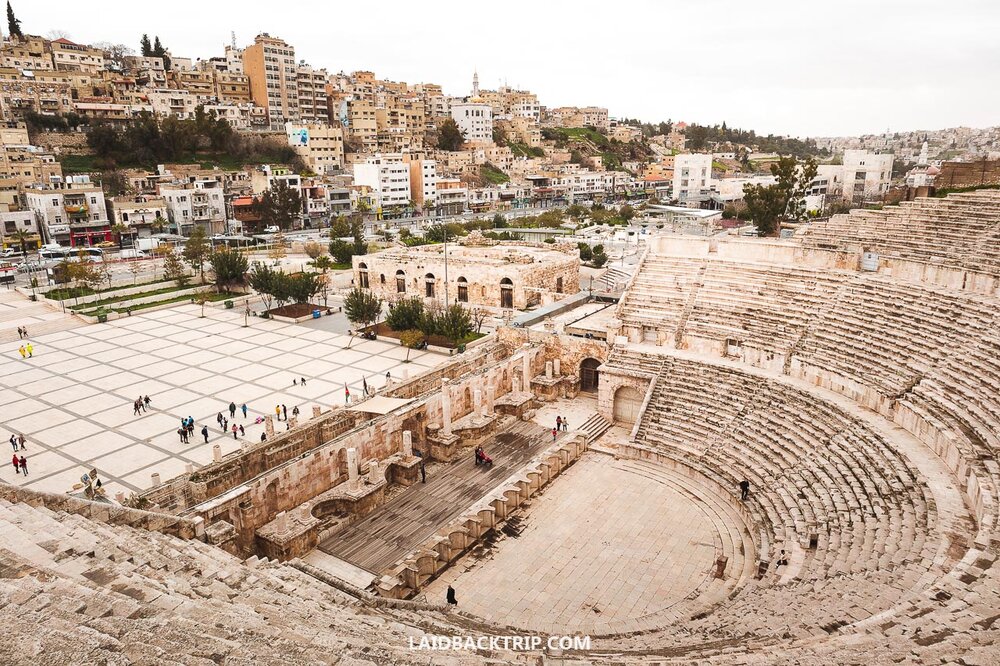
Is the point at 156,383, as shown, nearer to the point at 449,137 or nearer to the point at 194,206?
the point at 194,206

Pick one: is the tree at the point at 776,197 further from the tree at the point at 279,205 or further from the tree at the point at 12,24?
the tree at the point at 12,24

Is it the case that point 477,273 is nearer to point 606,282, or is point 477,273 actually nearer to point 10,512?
point 606,282

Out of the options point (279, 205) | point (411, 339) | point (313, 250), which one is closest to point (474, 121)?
point (279, 205)

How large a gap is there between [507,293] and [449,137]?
79349mm

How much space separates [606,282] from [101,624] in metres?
40.9

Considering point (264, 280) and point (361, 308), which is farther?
point (264, 280)

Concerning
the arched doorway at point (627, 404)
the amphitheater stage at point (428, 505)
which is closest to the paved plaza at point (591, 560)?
the amphitheater stage at point (428, 505)

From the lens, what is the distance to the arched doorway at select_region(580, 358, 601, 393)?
26.4 meters

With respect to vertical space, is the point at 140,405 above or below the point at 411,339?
below

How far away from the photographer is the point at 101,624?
7.21 meters

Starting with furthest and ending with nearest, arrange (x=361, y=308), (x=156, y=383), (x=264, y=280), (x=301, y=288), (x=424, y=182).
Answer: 1. (x=424, y=182)
2. (x=264, y=280)
3. (x=301, y=288)
4. (x=361, y=308)
5. (x=156, y=383)

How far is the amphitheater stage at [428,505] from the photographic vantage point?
1636cm

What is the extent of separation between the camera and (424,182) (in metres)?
88.1

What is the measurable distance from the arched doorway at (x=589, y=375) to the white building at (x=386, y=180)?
63.0m
